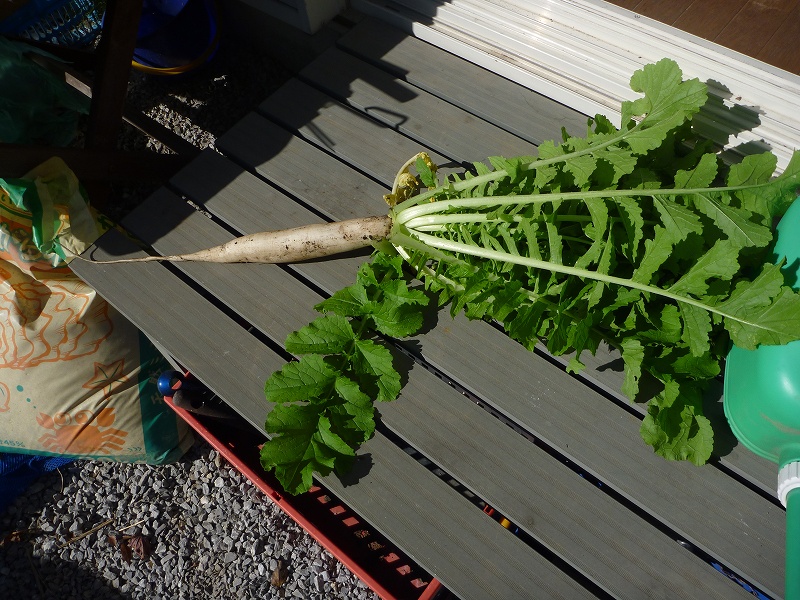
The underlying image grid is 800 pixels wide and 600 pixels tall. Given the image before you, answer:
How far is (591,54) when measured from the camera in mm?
2020

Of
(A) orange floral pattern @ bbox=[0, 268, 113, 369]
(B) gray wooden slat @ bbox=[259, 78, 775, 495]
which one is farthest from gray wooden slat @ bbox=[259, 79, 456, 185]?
(A) orange floral pattern @ bbox=[0, 268, 113, 369]

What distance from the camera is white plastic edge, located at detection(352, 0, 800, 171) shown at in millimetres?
1733

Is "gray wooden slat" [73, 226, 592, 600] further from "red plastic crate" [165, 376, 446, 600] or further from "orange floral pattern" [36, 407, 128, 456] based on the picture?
"orange floral pattern" [36, 407, 128, 456]

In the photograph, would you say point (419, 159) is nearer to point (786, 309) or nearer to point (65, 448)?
point (786, 309)

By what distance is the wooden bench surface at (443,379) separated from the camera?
149 cm

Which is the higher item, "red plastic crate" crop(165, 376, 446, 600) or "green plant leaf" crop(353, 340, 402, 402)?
"green plant leaf" crop(353, 340, 402, 402)

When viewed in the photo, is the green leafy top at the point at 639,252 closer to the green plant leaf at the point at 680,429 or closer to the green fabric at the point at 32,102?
the green plant leaf at the point at 680,429

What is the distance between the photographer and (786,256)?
1.45m

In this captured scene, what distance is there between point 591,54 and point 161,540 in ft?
8.10

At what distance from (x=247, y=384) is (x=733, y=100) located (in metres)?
1.65

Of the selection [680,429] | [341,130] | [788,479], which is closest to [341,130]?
[341,130]

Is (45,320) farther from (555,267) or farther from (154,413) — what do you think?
(555,267)

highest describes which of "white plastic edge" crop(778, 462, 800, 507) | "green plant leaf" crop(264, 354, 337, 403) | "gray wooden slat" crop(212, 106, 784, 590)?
"white plastic edge" crop(778, 462, 800, 507)

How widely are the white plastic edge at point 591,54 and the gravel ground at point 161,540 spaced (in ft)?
6.43
